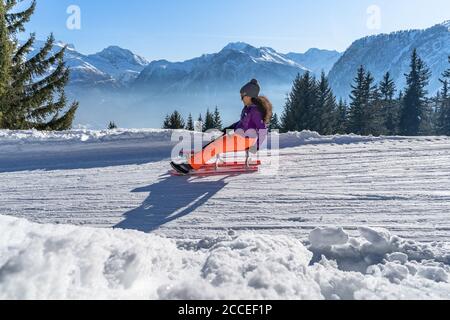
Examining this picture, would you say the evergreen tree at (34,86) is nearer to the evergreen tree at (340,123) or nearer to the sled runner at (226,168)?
the sled runner at (226,168)

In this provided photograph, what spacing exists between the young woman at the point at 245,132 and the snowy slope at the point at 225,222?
0.98 ft

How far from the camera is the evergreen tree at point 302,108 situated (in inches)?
1459

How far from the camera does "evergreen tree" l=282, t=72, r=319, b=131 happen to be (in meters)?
37.1

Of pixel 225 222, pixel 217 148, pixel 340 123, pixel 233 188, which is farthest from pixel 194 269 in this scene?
pixel 340 123

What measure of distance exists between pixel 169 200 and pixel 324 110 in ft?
122

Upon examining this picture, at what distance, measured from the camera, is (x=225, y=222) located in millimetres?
3990

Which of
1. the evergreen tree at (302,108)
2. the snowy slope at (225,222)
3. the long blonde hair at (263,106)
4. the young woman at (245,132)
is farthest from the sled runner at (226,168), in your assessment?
the evergreen tree at (302,108)

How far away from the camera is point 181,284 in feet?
7.61

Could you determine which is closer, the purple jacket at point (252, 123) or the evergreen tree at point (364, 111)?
the purple jacket at point (252, 123)

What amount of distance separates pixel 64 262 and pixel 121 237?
0.69 meters

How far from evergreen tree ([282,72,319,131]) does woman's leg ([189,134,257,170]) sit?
31497 mm

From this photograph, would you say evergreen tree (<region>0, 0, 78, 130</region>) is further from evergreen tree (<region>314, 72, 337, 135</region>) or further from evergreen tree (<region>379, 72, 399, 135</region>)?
evergreen tree (<region>379, 72, 399, 135</region>)
